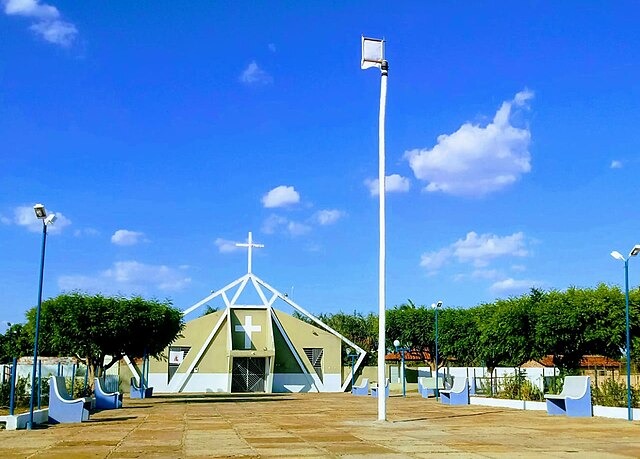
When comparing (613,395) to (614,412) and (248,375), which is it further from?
(248,375)

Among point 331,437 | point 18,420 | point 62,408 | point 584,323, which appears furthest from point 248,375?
point 331,437

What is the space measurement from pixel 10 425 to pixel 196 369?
36.6m

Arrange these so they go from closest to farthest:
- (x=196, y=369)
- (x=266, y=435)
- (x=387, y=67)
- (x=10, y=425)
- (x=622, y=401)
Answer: (x=266, y=435) < (x=10, y=425) < (x=387, y=67) < (x=622, y=401) < (x=196, y=369)

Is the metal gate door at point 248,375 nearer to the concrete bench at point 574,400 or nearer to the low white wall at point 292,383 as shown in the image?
the low white wall at point 292,383

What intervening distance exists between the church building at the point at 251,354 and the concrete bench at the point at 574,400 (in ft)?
106

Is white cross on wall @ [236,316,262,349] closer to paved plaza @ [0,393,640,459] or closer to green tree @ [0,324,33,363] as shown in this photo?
green tree @ [0,324,33,363]

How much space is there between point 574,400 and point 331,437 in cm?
1051

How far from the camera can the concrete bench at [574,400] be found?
78.1ft

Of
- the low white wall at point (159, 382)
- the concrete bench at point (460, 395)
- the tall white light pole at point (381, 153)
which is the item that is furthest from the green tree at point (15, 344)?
the tall white light pole at point (381, 153)

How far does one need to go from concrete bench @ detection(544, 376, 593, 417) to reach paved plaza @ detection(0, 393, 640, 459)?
694 millimetres

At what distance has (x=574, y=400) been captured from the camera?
23.9 m

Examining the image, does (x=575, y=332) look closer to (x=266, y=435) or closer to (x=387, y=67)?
(x=387, y=67)

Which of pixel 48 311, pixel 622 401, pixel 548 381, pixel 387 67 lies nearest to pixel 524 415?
pixel 622 401

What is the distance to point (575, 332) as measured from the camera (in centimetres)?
3919
